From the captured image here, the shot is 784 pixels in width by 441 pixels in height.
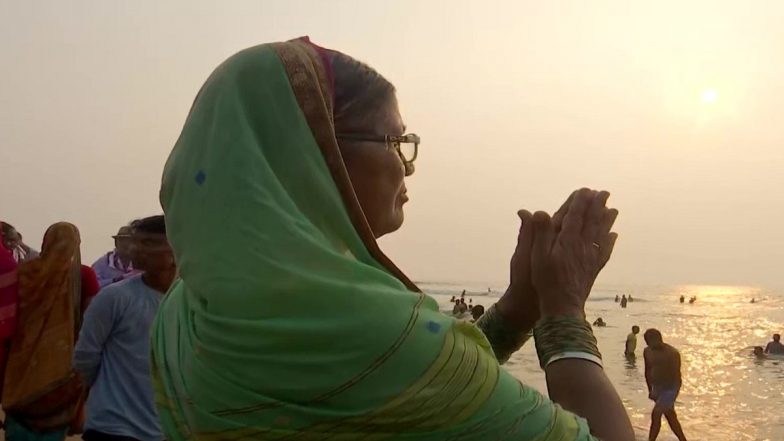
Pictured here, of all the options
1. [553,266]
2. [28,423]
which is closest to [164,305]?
[553,266]

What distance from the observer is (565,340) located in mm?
1500

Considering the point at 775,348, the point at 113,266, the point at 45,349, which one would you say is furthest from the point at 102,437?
the point at 775,348

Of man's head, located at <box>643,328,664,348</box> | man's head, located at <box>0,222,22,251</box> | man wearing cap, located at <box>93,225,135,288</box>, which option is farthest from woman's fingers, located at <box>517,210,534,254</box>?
man's head, located at <box>643,328,664,348</box>

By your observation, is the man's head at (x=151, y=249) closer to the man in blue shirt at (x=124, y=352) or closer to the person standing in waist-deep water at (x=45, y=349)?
the man in blue shirt at (x=124, y=352)

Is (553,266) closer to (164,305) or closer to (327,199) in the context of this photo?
(327,199)

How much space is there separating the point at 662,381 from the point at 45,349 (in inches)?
505

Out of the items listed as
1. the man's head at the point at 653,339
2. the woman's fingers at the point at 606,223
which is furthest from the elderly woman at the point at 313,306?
the man's head at the point at 653,339

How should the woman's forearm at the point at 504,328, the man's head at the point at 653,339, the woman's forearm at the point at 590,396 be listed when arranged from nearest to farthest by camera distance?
the woman's forearm at the point at 590,396, the woman's forearm at the point at 504,328, the man's head at the point at 653,339

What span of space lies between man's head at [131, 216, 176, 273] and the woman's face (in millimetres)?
3198

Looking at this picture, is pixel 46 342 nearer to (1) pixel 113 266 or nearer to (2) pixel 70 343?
(2) pixel 70 343

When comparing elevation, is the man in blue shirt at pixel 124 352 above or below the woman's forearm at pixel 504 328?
below

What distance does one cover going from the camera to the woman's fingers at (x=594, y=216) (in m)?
1.64

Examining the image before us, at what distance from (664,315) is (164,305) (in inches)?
2432

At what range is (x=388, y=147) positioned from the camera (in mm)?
1597
